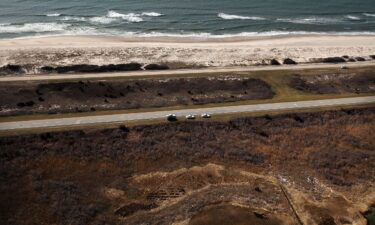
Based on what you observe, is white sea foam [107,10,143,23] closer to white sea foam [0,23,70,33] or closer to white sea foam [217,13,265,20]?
white sea foam [0,23,70,33]

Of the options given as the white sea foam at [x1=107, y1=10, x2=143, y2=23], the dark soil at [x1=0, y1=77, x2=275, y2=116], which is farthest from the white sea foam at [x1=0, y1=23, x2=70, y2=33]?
the dark soil at [x1=0, y1=77, x2=275, y2=116]

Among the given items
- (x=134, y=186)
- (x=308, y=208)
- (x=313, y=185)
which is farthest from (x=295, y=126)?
(x=134, y=186)

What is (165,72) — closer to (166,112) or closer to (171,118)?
(166,112)

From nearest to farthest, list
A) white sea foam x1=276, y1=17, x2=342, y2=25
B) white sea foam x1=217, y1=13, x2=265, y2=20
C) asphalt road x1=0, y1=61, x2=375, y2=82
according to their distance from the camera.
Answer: asphalt road x1=0, y1=61, x2=375, y2=82
white sea foam x1=217, y1=13, x2=265, y2=20
white sea foam x1=276, y1=17, x2=342, y2=25

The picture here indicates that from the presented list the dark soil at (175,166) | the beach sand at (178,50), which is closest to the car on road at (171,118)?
the dark soil at (175,166)

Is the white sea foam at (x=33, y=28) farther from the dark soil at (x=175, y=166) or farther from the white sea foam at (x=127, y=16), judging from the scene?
the dark soil at (x=175, y=166)

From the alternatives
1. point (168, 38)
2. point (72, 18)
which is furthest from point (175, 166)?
point (72, 18)
